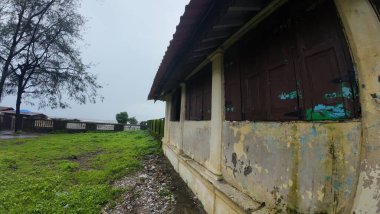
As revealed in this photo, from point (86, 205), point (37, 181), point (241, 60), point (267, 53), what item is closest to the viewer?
point (267, 53)

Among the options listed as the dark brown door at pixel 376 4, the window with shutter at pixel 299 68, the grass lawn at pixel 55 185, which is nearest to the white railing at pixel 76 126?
the grass lawn at pixel 55 185

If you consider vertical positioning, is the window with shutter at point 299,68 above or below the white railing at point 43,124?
above

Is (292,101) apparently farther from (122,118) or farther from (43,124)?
(122,118)

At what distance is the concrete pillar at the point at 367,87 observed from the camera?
153 centimetres

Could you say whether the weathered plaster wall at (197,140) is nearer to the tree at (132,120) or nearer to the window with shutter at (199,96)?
the window with shutter at (199,96)

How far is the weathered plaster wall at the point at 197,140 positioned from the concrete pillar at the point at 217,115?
1.43 feet

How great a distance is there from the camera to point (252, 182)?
2838 millimetres

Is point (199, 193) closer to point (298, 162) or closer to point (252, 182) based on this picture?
point (252, 182)

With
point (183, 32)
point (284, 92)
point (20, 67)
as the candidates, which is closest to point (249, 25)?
point (183, 32)

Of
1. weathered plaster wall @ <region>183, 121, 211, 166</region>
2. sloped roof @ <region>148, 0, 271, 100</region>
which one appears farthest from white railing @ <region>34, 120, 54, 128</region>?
sloped roof @ <region>148, 0, 271, 100</region>

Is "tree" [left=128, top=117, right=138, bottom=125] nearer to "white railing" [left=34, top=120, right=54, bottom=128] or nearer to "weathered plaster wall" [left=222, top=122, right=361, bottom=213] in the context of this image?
"white railing" [left=34, top=120, right=54, bottom=128]

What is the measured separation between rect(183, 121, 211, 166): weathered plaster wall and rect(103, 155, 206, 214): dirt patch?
2.71ft

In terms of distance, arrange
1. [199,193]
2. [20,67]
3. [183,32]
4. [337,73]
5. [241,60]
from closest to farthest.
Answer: [337,73] → [183,32] → [241,60] → [199,193] → [20,67]

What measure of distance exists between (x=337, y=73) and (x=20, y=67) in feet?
83.6
